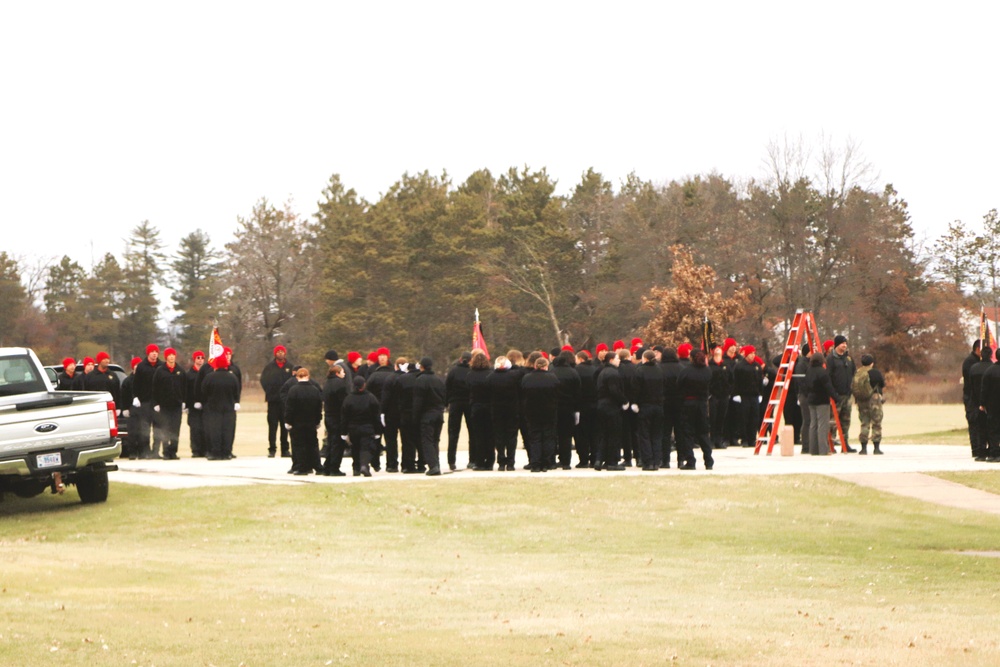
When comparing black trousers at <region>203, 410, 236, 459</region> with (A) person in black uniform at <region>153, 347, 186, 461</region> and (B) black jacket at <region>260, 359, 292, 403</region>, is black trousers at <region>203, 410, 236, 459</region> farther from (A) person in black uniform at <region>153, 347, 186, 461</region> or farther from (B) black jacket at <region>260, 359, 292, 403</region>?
(B) black jacket at <region>260, 359, 292, 403</region>

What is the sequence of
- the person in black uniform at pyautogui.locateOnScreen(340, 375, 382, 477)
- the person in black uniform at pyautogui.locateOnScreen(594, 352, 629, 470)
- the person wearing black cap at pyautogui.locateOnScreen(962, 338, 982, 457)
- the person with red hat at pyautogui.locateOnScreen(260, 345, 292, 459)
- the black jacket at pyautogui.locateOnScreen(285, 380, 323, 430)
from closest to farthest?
the person in black uniform at pyautogui.locateOnScreen(340, 375, 382, 477)
the black jacket at pyautogui.locateOnScreen(285, 380, 323, 430)
the person in black uniform at pyautogui.locateOnScreen(594, 352, 629, 470)
the person wearing black cap at pyautogui.locateOnScreen(962, 338, 982, 457)
the person with red hat at pyautogui.locateOnScreen(260, 345, 292, 459)

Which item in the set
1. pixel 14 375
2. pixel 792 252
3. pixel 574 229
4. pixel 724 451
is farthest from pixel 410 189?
pixel 14 375

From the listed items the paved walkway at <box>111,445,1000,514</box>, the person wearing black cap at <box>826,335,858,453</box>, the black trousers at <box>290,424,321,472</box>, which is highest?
the person wearing black cap at <box>826,335,858,453</box>

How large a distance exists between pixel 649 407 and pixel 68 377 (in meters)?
11.9

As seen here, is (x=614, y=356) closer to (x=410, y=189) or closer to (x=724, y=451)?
(x=724, y=451)

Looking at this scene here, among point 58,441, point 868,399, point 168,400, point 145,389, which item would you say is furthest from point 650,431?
point 145,389

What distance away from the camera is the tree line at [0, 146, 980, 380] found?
3071 inches

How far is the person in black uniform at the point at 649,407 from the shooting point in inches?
932

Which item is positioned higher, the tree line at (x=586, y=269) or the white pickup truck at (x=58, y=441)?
the tree line at (x=586, y=269)

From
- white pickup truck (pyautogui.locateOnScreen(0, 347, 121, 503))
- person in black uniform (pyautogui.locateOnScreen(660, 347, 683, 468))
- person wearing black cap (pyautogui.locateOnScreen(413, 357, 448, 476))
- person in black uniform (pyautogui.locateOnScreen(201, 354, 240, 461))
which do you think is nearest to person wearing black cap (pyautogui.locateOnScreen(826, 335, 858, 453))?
person in black uniform (pyautogui.locateOnScreen(660, 347, 683, 468))

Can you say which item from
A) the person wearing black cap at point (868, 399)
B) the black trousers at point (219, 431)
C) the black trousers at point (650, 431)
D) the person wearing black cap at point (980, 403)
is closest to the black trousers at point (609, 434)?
the black trousers at point (650, 431)

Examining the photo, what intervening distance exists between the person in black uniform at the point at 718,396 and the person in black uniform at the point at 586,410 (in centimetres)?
488

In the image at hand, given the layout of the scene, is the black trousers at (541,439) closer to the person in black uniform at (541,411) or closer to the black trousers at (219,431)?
the person in black uniform at (541,411)

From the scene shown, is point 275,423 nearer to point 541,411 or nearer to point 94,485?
point 541,411
